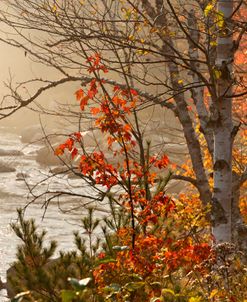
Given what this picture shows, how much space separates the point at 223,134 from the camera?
5.40 m

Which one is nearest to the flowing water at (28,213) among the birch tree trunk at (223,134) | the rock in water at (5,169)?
the rock in water at (5,169)

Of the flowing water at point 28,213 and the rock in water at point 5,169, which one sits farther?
the rock in water at point 5,169

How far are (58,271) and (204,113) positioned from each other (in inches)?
207

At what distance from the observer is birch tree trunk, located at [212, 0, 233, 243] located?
5.28m

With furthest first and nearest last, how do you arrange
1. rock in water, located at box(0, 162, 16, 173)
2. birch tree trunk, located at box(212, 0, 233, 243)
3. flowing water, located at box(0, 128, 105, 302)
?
rock in water, located at box(0, 162, 16, 173)
flowing water, located at box(0, 128, 105, 302)
birch tree trunk, located at box(212, 0, 233, 243)

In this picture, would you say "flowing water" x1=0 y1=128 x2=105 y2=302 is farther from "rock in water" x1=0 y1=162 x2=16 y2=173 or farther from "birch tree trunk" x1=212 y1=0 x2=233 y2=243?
"birch tree trunk" x1=212 y1=0 x2=233 y2=243

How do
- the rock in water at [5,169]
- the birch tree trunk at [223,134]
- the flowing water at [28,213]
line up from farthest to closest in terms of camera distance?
the rock in water at [5,169], the flowing water at [28,213], the birch tree trunk at [223,134]

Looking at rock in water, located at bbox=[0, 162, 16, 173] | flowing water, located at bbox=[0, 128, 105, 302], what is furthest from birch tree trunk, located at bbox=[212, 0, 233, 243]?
rock in water, located at bbox=[0, 162, 16, 173]

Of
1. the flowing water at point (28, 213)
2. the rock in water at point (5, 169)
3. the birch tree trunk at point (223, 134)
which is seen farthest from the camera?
the rock in water at point (5, 169)

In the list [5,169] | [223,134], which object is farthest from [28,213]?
[223,134]

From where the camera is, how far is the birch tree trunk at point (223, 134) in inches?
208

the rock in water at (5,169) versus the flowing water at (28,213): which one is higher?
the rock in water at (5,169)

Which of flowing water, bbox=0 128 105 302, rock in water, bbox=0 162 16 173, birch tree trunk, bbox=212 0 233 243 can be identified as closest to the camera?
birch tree trunk, bbox=212 0 233 243

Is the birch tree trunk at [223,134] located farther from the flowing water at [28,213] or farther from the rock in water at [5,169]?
the rock in water at [5,169]
